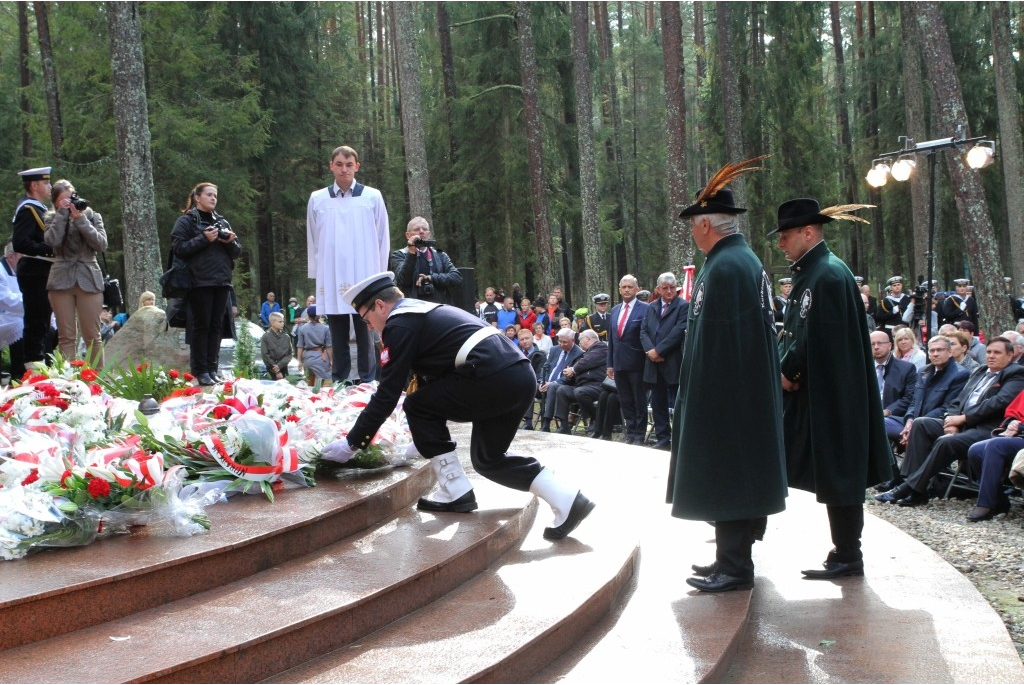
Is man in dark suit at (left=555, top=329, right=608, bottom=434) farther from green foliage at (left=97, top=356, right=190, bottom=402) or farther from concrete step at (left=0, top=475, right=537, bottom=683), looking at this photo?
concrete step at (left=0, top=475, right=537, bottom=683)

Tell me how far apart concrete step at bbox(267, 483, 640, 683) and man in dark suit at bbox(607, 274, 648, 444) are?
260 inches

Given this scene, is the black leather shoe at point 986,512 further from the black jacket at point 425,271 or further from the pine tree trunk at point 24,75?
the pine tree trunk at point 24,75

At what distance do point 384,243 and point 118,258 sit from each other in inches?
766

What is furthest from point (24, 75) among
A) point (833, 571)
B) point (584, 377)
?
point (833, 571)

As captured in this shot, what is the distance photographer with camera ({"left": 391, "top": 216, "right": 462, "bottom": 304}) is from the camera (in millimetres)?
8227

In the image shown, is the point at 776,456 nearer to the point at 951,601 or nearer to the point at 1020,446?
the point at 951,601

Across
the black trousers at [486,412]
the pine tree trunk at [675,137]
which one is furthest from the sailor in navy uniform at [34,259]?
the pine tree trunk at [675,137]

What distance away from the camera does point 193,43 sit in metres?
25.0

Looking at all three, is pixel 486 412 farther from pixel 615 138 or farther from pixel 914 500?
pixel 615 138

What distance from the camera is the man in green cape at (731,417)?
4.49 m

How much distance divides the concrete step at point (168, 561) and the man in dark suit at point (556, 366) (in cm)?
826

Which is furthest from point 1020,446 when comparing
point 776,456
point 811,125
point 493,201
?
point 811,125

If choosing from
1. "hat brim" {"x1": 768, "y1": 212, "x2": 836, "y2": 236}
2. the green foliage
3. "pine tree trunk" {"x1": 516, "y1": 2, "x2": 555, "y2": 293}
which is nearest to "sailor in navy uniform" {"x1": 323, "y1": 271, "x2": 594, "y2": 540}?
"hat brim" {"x1": 768, "y1": 212, "x2": 836, "y2": 236}

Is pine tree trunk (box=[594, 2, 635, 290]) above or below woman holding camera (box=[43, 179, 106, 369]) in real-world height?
above
